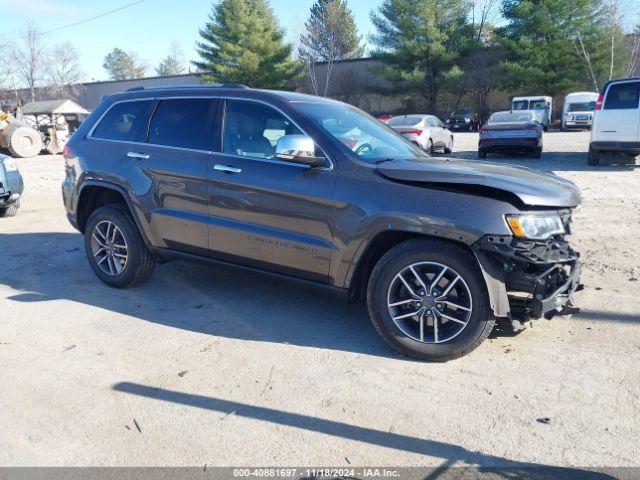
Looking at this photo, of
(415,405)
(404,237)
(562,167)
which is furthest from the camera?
(562,167)

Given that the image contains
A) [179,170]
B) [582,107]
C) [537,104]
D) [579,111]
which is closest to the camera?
[179,170]

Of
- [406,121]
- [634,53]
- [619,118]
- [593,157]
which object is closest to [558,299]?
[619,118]

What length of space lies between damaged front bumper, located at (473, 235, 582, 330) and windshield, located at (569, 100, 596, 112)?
32.6 metres

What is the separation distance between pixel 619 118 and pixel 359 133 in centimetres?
1114

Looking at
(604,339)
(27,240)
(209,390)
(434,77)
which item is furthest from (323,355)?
(434,77)

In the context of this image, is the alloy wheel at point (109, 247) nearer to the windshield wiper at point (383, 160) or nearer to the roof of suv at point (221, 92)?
the roof of suv at point (221, 92)

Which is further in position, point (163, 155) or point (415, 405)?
point (163, 155)

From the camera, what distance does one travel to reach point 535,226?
342 cm

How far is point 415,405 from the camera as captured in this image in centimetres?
319

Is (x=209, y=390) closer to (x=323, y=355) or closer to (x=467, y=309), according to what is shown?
(x=323, y=355)

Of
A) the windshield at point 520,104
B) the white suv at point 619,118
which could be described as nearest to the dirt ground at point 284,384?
the white suv at point 619,118

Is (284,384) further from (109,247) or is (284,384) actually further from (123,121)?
(123,121)

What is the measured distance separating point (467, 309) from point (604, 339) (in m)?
1.27

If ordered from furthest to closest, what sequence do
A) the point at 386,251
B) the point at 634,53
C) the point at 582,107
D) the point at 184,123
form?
1. the point at 634,53
2. the point at 582,107
3. the point at 184,123
4. the point at 386,251
